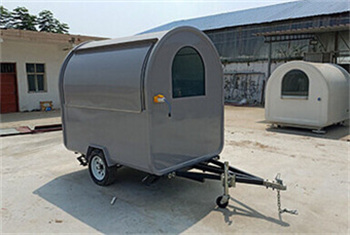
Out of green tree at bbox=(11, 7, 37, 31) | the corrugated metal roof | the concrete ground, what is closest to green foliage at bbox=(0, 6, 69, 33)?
green tree at bbox=(11, 7, 37, 31)

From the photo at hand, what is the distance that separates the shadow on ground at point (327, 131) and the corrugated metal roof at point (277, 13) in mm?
12015

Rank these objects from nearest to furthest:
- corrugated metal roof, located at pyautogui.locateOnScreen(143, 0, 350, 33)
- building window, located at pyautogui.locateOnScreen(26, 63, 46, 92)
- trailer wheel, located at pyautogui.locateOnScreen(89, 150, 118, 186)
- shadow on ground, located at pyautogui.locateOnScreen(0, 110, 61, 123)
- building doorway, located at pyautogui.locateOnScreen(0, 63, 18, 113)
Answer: trailer wheel, located at pyautogui.locateOnScreen(89, 150, 118, 186), shadow on ground, located at pyautogui.locateOnScreen(0, 110, 61, 123), building doorway, located at pyautogui.locateOnScreen(0, 63, 18, 113), building window, located at pyautogui.locateOnScreen(26, 63, 46, 92), corrugated metal roof, located at pyautogui.locateOnScreen(143, 0, 350, 33)

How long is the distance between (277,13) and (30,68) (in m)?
18.9

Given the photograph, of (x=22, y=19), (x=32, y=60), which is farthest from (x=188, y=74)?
(x=22, y=19)

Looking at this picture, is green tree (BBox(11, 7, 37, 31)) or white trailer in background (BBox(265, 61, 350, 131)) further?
green tree (BBox(11, 7, 37, 31))

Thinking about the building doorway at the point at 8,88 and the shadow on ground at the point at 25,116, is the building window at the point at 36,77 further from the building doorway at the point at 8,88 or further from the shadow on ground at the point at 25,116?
the shadow on ground at the point at 25,116

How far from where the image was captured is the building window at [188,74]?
453 cm

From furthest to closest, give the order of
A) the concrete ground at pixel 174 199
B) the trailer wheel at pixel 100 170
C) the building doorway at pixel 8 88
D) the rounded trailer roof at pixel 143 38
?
the building doorway at pixel 8 88
the trailer wheel at pixel 100 170
the rounded trailer roof at pixel 143 38
the concrete ground at pixel 174 199

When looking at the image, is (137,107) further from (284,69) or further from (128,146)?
(284,69)

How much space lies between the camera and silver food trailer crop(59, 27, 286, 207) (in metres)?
4.28

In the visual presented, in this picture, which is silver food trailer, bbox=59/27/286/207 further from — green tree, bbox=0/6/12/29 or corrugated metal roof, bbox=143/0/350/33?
green tree, bbox=0/6/12/29

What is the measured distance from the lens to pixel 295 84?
1013 centimetres

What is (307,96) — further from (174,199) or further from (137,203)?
(137,203)

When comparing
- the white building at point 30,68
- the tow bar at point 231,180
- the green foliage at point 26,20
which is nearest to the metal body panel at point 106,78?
the tow bar at point 231,180
